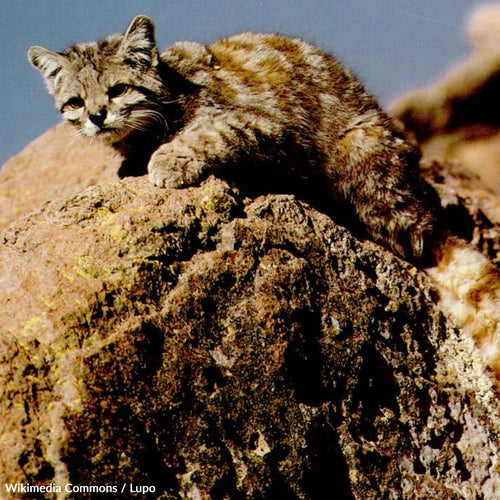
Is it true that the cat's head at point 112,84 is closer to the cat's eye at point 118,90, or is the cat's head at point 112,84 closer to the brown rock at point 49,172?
the cat's eye at point 118,90

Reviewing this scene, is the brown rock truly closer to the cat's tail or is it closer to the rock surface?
the rock surface

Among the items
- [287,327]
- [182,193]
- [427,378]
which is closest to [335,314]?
[287,327]

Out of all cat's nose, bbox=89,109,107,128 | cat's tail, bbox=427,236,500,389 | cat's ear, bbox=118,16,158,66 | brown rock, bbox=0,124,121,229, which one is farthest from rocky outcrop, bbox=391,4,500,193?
cat's nose, bbox=89,109,107,128

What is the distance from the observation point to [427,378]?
3701 millimetres

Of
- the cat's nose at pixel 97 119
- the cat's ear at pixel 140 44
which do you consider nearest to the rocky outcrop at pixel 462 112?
the cat's ear at pixel 140 44

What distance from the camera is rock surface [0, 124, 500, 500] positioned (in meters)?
2.82

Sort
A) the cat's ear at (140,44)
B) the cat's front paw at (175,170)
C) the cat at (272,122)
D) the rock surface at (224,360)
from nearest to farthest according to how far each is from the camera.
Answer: the rock surface at (224,360) → the cat's front paw at (175,170) → the cat at (272,122) → the cat's ear at (140,44)

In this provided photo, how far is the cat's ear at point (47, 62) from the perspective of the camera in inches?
173

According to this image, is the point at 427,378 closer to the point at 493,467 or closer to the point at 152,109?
the point at 493,467

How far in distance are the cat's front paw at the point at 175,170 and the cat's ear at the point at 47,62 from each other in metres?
1.10

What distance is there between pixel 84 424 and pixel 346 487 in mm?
1283

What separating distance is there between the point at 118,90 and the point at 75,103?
0.29 m

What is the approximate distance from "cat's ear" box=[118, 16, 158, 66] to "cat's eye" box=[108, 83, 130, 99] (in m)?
0.21

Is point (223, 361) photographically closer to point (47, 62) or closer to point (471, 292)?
point (471, 292)
